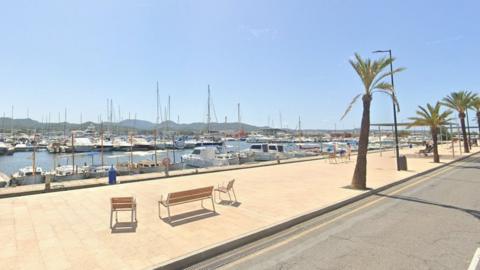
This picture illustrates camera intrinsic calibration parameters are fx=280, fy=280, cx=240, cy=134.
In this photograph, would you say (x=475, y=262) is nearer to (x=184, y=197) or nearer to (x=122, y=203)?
(x=184, y=197)

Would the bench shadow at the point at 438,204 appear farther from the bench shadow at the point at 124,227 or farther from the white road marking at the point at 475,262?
the bench shadow at the point at 124,227

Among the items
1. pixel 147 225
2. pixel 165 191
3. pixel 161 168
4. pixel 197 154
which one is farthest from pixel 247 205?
pixel 197 154

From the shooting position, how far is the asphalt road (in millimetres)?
5332

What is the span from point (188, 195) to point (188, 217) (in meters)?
0.63

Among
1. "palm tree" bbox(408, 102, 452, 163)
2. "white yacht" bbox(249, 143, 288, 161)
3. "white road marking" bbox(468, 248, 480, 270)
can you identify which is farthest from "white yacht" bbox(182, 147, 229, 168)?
"white road marking" bbox(468, 248, 480, 270)

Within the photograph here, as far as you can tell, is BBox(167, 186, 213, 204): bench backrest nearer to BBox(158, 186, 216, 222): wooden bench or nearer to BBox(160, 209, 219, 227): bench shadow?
BBox(158, 186, 216, 222): wooden bench

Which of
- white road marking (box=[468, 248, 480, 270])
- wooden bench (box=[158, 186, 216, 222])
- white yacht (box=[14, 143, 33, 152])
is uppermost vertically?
white yacht (box=[14, 143, 33, 152])

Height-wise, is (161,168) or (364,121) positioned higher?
(364,121)

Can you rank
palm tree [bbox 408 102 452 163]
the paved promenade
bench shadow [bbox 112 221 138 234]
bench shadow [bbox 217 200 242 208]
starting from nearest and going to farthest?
the paved promenade
bench shadow [bbox 112 221 138 234]
bench shadow [bbox 217 200 242 208]
palm tree [bbox 408 102 452 163]

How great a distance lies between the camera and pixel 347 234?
688 cm

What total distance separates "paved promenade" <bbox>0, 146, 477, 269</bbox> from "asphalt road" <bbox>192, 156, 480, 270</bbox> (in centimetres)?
85

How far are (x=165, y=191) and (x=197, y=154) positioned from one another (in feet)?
86.8

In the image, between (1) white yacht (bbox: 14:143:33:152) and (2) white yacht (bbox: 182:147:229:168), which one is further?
(1) white yacht (bbox: 14:143:33:152)

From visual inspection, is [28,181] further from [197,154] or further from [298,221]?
[298,221]
